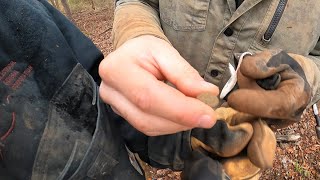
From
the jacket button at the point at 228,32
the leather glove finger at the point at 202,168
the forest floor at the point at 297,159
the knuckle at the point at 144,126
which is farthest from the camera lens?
the forest floor at the point at 297,159

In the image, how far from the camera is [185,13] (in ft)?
5.16

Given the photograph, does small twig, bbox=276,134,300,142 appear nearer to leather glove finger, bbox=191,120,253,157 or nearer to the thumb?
leather glove finger, bbox=191,120,253,157

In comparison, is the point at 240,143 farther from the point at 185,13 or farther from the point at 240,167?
the point at 185,13

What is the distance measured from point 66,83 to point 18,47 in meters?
0.20

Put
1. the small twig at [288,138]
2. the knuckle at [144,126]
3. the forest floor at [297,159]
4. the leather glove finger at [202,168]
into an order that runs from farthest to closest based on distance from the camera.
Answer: the small twig at [288,138] < the forest floor at [297,159] < the leather glove finger at [202,168] < the knuckle at [144,126]

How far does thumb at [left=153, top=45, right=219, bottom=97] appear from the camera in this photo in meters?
0.85

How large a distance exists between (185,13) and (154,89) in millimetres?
840

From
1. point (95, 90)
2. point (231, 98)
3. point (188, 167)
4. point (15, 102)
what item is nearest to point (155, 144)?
point (188, 167)

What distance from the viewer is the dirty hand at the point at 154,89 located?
32.4 inches

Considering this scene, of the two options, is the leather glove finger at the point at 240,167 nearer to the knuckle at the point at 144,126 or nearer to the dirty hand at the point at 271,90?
the dirty hand at the point at 271,90

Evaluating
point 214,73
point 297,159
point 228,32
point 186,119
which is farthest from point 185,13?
point 297,159

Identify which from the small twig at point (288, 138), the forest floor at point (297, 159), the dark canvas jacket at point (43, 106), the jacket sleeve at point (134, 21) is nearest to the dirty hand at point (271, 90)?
the jacket sleeve at point (134, 21)

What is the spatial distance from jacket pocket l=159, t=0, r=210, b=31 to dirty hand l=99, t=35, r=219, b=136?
1.99 ft

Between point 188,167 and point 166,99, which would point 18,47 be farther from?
point 188,167
